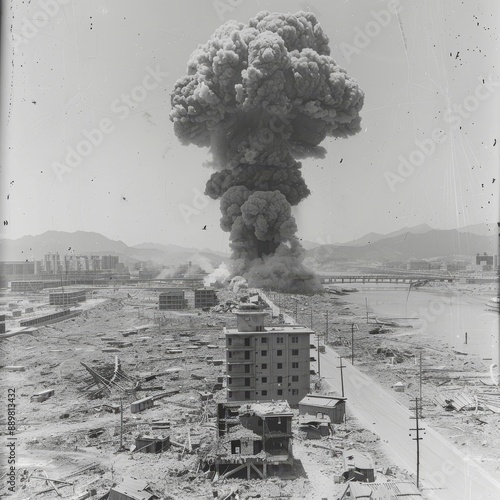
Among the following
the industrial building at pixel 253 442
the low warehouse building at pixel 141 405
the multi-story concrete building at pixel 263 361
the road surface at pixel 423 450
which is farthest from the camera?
the multi-story concrete building at pixel 263 361

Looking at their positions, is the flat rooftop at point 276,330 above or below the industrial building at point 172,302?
above

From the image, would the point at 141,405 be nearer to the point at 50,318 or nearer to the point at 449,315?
the point at 50,318

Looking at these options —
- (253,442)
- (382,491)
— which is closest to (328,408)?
(253,442)

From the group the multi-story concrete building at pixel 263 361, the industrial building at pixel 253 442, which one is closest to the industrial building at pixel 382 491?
the industrial building at pixel 253 442

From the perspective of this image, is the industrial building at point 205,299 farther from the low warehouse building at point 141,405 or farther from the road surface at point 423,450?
Answer: the low warehouse building at point 141,405

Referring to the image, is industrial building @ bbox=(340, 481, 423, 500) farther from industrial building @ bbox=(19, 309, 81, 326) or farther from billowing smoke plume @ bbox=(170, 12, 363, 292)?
billowing smoke plume @ bbox=(170, 12, 363, 292)

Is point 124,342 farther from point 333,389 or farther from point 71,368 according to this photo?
point 333,389
